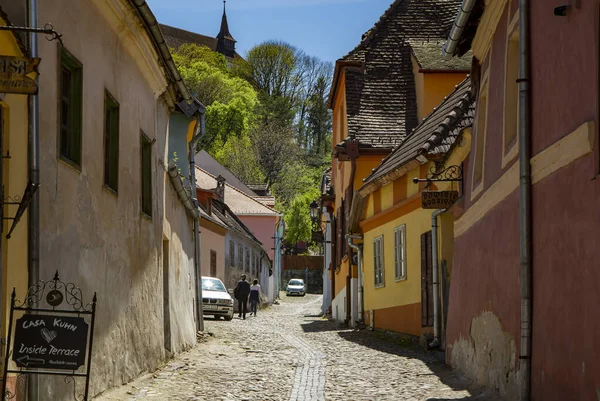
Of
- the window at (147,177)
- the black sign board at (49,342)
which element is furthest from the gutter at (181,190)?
the black sign board at (49,342)

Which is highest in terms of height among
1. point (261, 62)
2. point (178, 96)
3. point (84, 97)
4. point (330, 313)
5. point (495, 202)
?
point (261, 62)

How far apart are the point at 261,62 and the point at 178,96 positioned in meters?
85.1

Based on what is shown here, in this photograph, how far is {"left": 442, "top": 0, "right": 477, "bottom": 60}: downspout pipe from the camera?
11.7 meters

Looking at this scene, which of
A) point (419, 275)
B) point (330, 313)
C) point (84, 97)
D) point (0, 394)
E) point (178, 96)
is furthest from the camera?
point (330, 313)

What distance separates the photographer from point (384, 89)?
2997 cm

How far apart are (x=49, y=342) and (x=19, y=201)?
1140 mm

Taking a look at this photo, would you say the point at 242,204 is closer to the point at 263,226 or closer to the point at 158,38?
the point at 263,226

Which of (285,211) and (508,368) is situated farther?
(285,211)

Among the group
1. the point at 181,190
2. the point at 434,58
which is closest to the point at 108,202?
the point at 181,190

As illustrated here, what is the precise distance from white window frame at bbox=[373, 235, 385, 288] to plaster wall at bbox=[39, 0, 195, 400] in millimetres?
8175

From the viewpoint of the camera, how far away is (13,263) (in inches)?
320

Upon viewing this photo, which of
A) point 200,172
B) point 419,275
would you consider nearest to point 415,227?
point 419,275

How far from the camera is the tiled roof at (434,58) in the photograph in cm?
2759

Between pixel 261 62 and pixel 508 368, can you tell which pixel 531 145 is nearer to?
pixel 508 368
